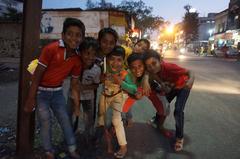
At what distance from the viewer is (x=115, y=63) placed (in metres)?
3.87

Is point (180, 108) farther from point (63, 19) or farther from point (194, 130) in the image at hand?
point (63, 19)

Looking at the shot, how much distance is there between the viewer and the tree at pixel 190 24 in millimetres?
76000

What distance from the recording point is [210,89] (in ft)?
33.4

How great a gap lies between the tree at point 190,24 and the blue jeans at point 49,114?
251 ft

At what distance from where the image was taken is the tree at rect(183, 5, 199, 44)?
76.0m

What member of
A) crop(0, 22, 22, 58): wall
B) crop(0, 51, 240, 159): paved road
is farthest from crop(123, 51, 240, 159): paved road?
crop(0, 22, 22, 58): wall

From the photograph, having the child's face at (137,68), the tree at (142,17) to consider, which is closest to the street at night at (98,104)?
the child's face at (137,68)

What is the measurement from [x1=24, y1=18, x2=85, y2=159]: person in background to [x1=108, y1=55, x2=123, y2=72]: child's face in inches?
18.1

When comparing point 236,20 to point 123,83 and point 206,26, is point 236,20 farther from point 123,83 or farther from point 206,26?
point 123,83

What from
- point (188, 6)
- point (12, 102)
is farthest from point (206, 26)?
point (12, 102)

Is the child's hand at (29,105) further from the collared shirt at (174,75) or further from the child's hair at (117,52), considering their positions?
the collared shirt at (174,75)

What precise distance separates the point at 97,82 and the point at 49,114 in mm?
876

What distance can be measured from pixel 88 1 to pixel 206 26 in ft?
122

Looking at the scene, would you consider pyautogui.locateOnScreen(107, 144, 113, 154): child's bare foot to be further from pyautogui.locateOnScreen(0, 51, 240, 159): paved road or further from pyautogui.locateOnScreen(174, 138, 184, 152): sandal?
pyautogui.locateOnScreen(174, 138, 184, 152): sandal
